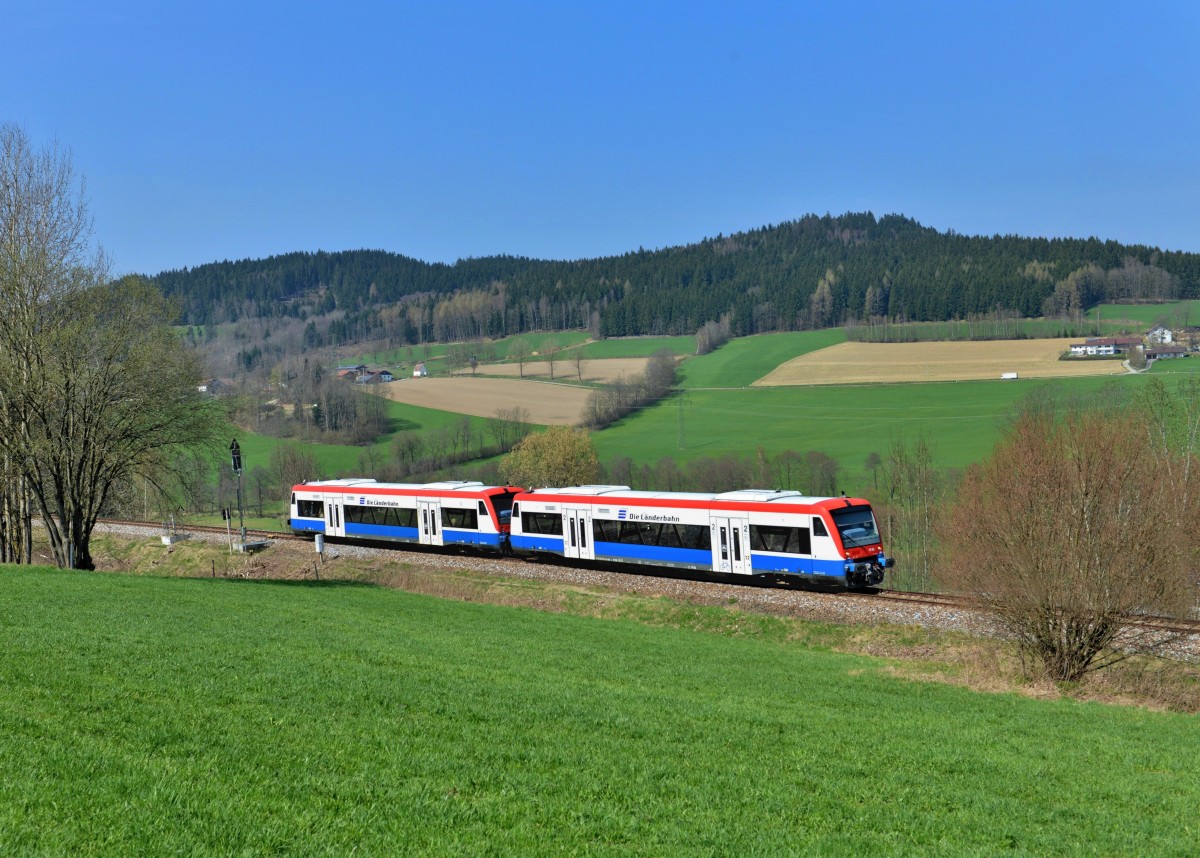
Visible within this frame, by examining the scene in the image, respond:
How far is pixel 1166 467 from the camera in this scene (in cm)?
2438

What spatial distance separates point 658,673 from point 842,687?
379 centimetres

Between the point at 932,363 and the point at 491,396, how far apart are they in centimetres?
5599

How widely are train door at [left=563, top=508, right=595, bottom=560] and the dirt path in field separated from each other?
66.5 m

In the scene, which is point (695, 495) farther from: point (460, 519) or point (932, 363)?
point (932, 363)

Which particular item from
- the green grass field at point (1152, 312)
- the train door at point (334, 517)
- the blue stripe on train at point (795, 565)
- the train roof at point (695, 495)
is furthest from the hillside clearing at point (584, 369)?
the blue stripe on train at point (795, 565)

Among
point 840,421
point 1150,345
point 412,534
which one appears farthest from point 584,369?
point 412,534

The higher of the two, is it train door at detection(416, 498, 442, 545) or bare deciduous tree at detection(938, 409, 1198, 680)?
bare deciduous tree at detection(938, 409, 1198, 680)

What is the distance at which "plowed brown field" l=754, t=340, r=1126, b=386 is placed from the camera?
340 ft

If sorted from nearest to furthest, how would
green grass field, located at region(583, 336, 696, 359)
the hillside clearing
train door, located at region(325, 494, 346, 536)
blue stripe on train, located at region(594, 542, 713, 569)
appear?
blue stripe on train, located at region(594, 542, 713, 569)
train door, located at region(325, 494, 346, 536)
the hillside clearing
green grass field, located at region(583, 336, 696, 359)

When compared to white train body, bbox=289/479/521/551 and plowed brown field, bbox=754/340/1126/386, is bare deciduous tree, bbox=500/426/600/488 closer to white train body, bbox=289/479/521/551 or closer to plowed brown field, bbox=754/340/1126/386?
plowed brown field, bbox=754/340/1126/386

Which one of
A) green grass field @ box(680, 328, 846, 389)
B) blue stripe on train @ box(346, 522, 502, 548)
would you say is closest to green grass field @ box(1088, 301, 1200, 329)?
green grass field @ box(680, 328, 846, 389)

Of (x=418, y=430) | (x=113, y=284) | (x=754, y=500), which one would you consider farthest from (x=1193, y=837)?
A: (x=418, y=430)

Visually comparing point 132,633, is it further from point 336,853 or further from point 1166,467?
point 1166,467

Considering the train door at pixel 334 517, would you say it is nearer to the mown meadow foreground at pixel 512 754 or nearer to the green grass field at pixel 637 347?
the mown meadow foreground at pixel 512 754
